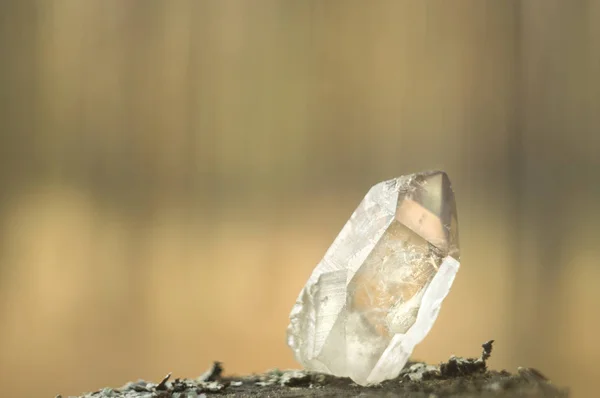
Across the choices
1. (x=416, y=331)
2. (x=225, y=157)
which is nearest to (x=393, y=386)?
(x=416, y=331)

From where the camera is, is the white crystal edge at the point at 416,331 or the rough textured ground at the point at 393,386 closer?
the rough textured ground at the point at 393,386

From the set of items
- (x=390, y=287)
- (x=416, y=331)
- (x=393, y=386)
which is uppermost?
(x=390, y=287)

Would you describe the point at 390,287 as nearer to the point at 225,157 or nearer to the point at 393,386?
the point at 393,386

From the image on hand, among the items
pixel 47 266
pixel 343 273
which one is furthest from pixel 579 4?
pixel 47 266

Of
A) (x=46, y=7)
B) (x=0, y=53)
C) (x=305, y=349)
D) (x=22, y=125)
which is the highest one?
(x=46, y=7)

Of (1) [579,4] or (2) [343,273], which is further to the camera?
(1) [579,4]

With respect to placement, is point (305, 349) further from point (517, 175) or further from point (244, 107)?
point (244, 107)
